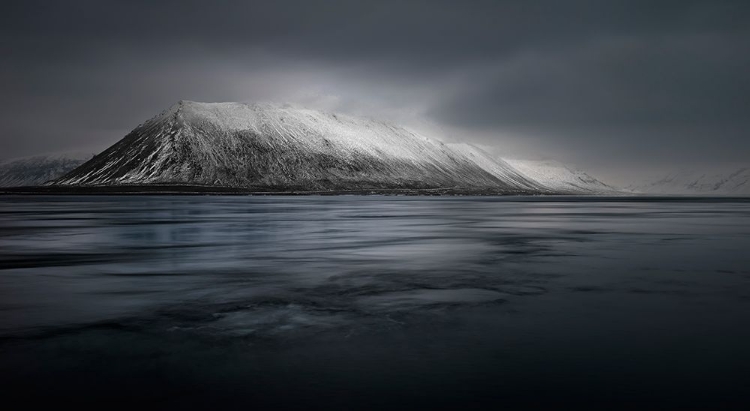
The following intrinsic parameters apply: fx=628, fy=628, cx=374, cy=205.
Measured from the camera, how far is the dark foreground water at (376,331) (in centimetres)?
986

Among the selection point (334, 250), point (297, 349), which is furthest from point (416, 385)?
point (334, 250)

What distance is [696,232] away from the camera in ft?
156

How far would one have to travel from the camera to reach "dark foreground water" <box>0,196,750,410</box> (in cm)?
986

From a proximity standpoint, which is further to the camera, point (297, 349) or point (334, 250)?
point (334, 250)

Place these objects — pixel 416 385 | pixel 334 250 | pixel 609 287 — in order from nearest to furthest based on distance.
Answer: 1. pixel 416 385
2. pixel 609 287
3. pixel 334 250

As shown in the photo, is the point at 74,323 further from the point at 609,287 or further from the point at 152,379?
the point at 609,287

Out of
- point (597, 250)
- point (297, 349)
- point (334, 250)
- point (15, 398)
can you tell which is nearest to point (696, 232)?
point (597, 250)

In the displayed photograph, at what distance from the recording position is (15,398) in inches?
373

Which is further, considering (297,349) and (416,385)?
(297,349)

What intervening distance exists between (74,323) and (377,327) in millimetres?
7174

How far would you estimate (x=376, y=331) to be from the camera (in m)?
13.9

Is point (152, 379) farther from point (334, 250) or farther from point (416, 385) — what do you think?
point (334, 250)

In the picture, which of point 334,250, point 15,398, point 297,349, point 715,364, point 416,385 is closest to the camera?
point 15,398

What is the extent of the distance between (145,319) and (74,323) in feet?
5.19
